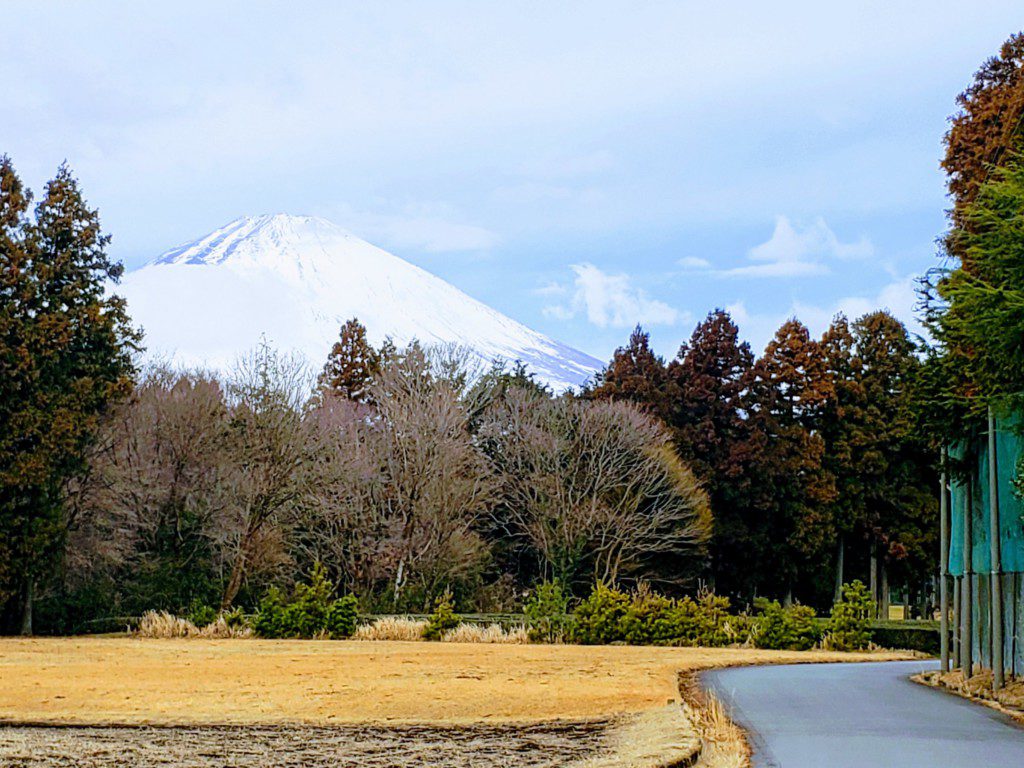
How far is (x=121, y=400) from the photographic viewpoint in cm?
3850

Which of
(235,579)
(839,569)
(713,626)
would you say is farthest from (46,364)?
(839,569)

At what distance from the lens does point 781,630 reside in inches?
1271

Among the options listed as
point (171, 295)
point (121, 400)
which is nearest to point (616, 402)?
point (121, 400)

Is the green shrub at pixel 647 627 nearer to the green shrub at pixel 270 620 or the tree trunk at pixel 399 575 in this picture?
the green shrub at pixel 270 620

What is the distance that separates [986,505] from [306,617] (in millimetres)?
18780

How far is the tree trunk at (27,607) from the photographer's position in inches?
1410

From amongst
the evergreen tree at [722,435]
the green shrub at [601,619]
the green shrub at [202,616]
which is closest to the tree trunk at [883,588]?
the evergreen tree at [722,435]

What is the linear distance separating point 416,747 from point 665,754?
2.51 metres

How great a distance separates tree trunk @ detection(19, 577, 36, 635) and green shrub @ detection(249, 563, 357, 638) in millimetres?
6884

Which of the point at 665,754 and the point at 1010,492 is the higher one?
the point at 1010,492

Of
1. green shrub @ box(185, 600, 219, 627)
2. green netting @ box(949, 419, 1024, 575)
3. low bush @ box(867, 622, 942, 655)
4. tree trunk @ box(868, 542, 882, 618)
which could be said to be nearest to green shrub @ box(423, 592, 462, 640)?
green shrub @ box(185, 600, 219, 627)

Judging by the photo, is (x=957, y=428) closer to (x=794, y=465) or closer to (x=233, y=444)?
(x=233, y=444)

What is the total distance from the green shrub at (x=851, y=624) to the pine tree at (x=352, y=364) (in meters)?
30.5

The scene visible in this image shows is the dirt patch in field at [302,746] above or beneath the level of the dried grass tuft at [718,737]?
beneath
